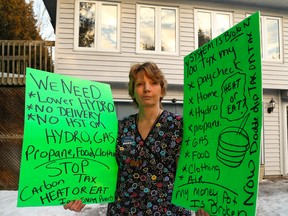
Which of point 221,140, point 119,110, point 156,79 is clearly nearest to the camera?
point 221,140

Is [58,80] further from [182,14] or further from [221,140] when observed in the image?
[182,14]

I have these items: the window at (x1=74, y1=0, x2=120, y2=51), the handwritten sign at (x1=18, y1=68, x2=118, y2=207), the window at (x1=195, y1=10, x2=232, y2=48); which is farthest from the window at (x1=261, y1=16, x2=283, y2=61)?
the handwritten sign at (x1=18, y1=68, x2=118, y2=207)

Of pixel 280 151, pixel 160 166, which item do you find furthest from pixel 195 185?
pixel 280 151

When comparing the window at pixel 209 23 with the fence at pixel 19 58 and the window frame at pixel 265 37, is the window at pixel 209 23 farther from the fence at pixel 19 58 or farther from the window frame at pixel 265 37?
the fence at pixel 19 58

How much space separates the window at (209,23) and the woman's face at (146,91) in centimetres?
718

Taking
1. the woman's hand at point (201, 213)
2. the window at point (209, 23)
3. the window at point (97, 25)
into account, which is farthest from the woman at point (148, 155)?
the window at point (209, 23)

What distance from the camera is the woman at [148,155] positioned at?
1.67 m

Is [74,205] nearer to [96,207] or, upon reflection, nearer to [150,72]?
[150,72]

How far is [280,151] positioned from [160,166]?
8601 mm

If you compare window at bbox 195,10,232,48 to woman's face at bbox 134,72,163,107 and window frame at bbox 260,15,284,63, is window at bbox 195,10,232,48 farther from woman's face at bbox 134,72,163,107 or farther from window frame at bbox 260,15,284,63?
woman's face at bbox 134,72,163,107

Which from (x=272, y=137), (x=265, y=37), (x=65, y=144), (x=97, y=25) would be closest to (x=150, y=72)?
(x=65, y=144)

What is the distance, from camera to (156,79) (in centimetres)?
177

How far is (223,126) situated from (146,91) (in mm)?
478

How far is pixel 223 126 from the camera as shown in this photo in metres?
1.46
